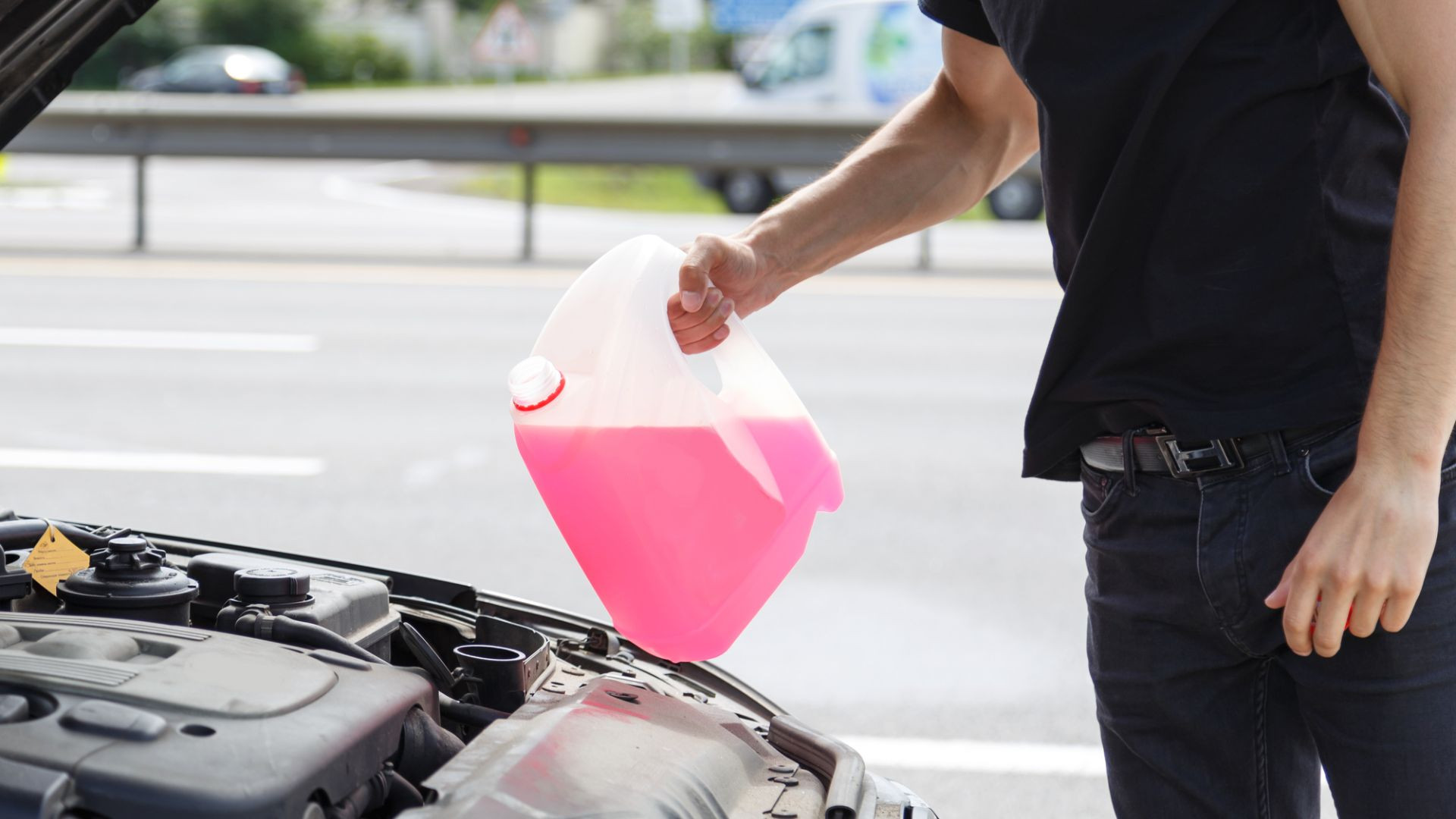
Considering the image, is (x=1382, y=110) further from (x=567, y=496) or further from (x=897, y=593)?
(x=897, y=593)

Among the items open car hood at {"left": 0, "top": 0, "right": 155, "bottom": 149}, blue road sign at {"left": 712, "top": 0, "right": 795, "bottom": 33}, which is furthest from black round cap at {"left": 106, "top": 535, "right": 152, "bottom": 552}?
blue road sign at {"left": 712, "top": 0, "right": 795, "bottom": 33}

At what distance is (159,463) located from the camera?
5137mm

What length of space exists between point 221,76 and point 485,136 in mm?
19115

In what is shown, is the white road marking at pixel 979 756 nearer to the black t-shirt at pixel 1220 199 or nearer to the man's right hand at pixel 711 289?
the man's right hand at pixel 711 289

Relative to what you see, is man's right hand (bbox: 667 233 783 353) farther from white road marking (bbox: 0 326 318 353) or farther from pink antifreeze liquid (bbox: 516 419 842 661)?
white road marking (bbox: 0 326 318 353)

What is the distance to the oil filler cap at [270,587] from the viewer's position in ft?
5.03

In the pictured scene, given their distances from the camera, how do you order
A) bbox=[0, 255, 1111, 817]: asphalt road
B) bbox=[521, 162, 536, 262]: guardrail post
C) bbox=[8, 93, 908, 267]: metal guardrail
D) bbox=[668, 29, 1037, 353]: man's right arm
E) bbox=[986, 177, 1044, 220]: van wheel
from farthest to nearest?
bbox=[986, 177, 1044, 220]: van wheel, bbox=[521, 162, 536, 262]: guardrail post, bbox=[8, 93, 908, 267]: metal guardrail, bbox=[0, 255, 1111, 817]: asphalt road, bbox=[668, 29, 1037, 353]: man's right arm

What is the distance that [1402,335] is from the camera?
1207 mm

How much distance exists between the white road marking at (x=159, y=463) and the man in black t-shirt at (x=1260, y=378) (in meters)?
4.03

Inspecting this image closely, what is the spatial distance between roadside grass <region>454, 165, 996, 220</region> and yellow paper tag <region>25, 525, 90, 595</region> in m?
13.3

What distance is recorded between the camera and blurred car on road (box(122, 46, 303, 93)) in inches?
1049

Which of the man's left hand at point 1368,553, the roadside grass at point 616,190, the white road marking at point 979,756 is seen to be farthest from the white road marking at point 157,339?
the roadside grass at point 616,190

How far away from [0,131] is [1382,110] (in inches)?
58.9

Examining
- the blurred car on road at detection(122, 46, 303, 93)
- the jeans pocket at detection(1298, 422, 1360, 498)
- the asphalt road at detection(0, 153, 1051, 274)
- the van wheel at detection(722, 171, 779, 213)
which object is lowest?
the asphalt road at detection(0, 153, 1051, 274)
